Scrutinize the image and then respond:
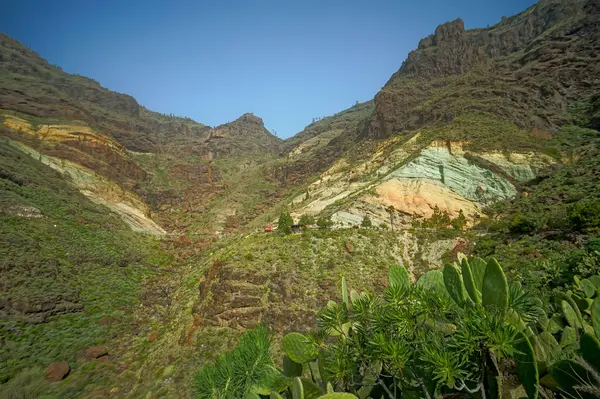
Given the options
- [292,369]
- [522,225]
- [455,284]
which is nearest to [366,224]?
[522,225]

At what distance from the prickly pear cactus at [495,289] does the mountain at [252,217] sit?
1214 cm

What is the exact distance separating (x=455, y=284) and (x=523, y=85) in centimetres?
5479

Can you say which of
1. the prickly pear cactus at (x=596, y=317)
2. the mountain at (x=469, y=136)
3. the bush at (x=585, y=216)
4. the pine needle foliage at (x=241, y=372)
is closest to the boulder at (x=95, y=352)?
the pine needle foliage at (x=241, y=372)

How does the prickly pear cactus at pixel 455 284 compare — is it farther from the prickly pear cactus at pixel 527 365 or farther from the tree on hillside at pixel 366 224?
the tree on hillside at pixel 366 224

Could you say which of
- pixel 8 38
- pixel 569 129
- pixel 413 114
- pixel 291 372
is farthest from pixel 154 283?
pixel 8 38

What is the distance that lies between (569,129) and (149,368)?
48319 millimetres

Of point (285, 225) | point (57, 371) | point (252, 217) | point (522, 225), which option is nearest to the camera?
point (57, 371)

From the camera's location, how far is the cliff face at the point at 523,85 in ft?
130

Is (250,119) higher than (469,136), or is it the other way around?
(250,119)

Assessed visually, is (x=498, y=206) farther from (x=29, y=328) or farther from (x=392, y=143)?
(x=29, y=328)

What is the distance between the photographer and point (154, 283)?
971 inches

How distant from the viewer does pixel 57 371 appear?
13.0m

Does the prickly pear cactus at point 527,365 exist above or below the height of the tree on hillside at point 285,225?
above

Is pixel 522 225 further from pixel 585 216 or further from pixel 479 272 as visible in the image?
pixel 479 272
